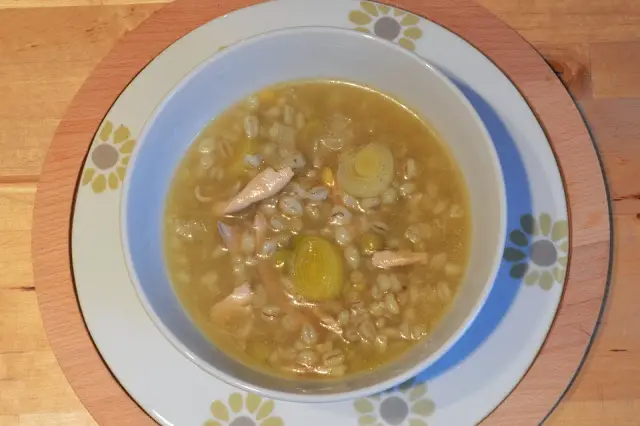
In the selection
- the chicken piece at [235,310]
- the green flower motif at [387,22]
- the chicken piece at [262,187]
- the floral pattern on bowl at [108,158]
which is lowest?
the chicken piece at [235,310]

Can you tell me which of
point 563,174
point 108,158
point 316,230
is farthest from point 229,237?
point 563,174

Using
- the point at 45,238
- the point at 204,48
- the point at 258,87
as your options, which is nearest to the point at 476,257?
the point at 258,87

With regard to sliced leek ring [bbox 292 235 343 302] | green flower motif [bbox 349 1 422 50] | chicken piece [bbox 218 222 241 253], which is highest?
green flower motif [bbox 349 1 422 50]

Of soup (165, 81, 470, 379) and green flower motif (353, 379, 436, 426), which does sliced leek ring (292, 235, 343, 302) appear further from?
green flower motif (353, 379, 436, 426)

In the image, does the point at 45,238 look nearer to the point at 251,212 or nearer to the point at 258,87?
the point at 251,212

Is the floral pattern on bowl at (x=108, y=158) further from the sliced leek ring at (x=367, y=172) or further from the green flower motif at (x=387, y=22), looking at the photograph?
the green flower motif at (x=387, y=22)

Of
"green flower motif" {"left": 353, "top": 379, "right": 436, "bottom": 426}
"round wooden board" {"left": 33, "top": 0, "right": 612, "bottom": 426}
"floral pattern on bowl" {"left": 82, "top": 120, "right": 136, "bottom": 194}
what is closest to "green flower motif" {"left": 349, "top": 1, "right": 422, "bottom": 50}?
"round wooden board" {"left": 33, "top": 0, "right": 612, "bottom": 426}

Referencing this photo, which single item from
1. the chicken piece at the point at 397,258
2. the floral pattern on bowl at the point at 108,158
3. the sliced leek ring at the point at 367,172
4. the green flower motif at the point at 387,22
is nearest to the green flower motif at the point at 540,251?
the chicken piece at the point at 397,258

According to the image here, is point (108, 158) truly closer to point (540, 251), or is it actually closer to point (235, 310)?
point (235, 310)
